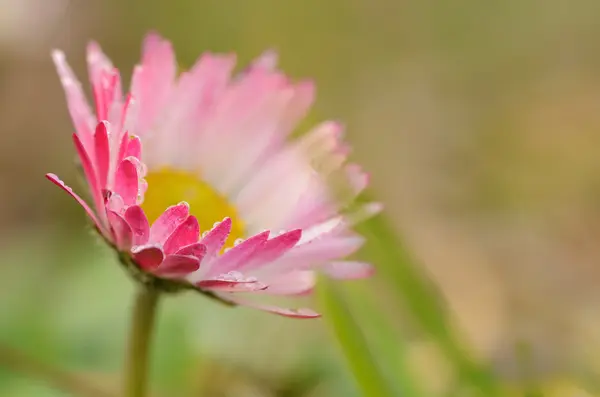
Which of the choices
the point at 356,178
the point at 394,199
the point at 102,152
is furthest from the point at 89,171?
the point at 394,199

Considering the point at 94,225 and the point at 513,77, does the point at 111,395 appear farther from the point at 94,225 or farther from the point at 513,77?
the point at 513,77

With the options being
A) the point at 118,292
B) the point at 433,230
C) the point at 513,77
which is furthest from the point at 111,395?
the point at 513,77

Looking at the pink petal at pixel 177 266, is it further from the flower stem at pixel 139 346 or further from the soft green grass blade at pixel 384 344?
the soft green grass blade at pixel 384 344

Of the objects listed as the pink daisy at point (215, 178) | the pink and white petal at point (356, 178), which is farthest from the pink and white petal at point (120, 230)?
the pink and white petal at point (356, 178)

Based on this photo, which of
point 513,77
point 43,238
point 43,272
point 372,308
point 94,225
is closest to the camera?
point 94,225

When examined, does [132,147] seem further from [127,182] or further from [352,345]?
[352,345]

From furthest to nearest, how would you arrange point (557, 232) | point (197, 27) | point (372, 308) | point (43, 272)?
point (197, 27) → point (557, 232) → point (43, 272) → point (372, 308)
